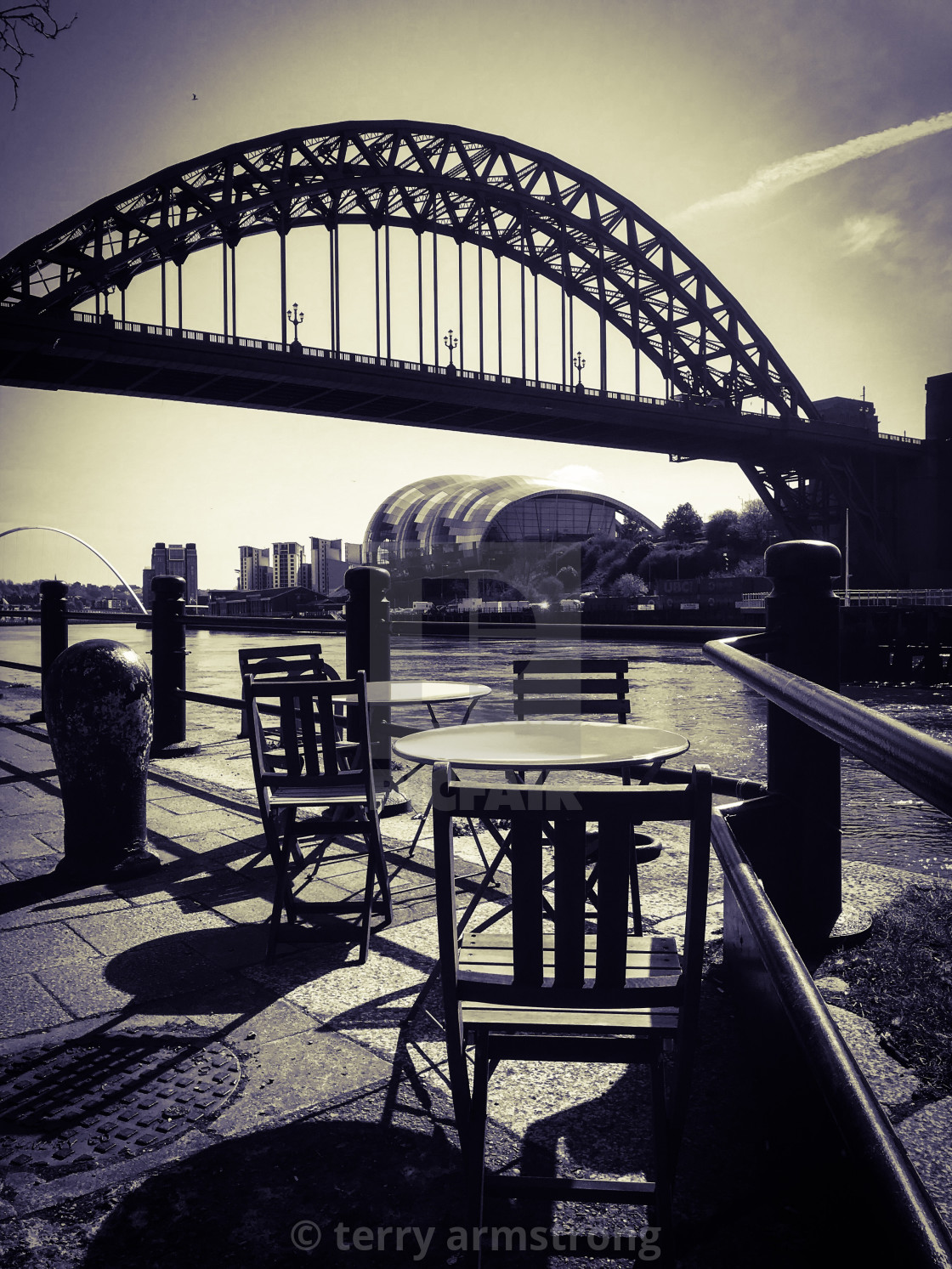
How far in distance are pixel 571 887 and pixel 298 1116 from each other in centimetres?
102

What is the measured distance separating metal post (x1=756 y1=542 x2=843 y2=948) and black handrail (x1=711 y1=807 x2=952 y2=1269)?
3.46 ft

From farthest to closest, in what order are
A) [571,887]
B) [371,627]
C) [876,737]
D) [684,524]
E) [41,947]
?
[684,524] < [371,627] < [41,947] < [571,887] < [876,737]

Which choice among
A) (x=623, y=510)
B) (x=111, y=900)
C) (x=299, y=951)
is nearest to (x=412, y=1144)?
(x=299, y=951)

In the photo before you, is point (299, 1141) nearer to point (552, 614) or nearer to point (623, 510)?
point (552, 614)

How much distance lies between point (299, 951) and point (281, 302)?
47.8 metres

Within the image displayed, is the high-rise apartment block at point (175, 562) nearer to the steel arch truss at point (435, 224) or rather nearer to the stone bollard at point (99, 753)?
the steel arch truss at point (435, 224)

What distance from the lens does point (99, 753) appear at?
4.12 meters

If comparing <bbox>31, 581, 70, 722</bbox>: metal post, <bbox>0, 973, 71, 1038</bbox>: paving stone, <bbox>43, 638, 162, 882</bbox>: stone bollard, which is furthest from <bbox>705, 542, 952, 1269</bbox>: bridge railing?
<bbox>31, 581, 70, 722</bbox>: metal post

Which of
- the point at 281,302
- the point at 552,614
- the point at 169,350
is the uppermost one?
the point at 281,302

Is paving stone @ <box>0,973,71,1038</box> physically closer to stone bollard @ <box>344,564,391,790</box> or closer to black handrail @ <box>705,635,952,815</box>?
black handrail @ <box>705,635,952,815</box>

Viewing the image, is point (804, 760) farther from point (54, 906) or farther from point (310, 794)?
point (54, 906)

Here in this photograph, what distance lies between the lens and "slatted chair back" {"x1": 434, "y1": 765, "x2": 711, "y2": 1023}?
5.01 feet

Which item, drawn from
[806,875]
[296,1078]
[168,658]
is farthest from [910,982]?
[168,658]

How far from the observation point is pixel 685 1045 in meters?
1.64
